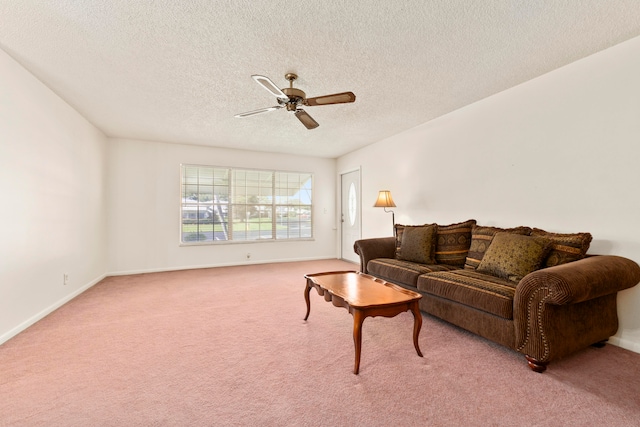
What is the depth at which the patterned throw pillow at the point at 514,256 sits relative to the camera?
7.79 ft

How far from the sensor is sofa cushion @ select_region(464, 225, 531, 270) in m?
2.86

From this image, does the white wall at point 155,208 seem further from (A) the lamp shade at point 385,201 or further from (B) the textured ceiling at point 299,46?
(A) the lamp shade at point 385,201

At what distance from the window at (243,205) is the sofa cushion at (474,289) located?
398 centimetres

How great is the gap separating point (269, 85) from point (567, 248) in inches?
111

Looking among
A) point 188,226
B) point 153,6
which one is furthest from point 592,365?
point 188,226

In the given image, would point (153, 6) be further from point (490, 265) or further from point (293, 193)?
point (293, 193)

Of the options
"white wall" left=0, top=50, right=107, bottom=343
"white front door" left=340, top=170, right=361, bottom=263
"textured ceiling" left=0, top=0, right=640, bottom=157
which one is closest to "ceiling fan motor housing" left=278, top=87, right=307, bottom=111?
"textured ceiling" left=0, top=0, right=640, bottom=157

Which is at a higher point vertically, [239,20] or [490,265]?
[239,20]

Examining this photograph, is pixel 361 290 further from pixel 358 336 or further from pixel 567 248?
pixel 567 248

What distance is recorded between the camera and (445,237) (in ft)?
11.3

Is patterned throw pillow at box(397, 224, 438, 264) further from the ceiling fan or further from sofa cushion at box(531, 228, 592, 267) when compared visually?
the ceiling fan

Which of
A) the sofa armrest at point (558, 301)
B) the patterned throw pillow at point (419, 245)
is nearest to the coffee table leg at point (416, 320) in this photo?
the sofa armrest at point (558, 301)

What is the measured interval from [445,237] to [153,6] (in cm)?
350

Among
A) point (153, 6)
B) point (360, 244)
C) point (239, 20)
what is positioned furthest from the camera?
point (360, 244)
